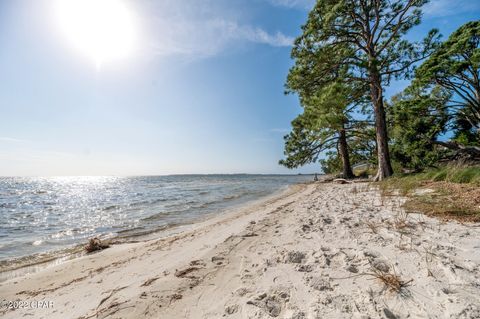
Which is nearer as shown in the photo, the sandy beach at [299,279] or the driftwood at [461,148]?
the sandy beach at [299,279]

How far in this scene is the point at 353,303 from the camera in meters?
1.97

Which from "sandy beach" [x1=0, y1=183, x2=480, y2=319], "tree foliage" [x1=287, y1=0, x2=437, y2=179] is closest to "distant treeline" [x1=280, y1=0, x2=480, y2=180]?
"tree foliage" [x1=287, y1=0, x2=437, y2=179]

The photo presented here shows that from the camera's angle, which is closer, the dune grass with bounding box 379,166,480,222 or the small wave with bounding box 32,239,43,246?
the dune grass with bounding box 379,166,480,222

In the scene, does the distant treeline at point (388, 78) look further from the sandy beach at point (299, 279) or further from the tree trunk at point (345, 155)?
the sandy beach at point (299, 279)

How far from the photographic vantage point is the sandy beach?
1968 millimetres

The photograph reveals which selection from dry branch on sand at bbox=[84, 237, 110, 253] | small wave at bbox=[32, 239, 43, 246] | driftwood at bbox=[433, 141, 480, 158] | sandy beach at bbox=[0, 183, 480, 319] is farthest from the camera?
driftwood at bbox=[433, 141, 480, 158]

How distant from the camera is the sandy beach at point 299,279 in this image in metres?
1.97

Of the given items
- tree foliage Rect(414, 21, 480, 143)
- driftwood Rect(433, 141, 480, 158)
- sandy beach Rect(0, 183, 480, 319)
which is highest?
tree foliage Rect(414, 21, 480, 143)

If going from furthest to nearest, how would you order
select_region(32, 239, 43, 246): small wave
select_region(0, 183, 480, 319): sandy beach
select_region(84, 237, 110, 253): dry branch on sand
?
select_region(32, 239, 43, 246): small wave < select_region(84, 237, 110, 253): dry branch on sand < select_region(0, 183, 480, 319): sandy beach

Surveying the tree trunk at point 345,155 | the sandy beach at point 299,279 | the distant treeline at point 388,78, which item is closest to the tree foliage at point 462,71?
the distant treeline at point 388,78

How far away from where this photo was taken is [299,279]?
8.29 feet

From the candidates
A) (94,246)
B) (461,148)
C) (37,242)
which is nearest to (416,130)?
(461,148)

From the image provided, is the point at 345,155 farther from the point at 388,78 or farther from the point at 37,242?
the point at 37,242

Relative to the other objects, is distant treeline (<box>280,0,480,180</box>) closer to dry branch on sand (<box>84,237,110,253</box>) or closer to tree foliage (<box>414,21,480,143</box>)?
tree foliage (<box>414,21,480,143</box>)
